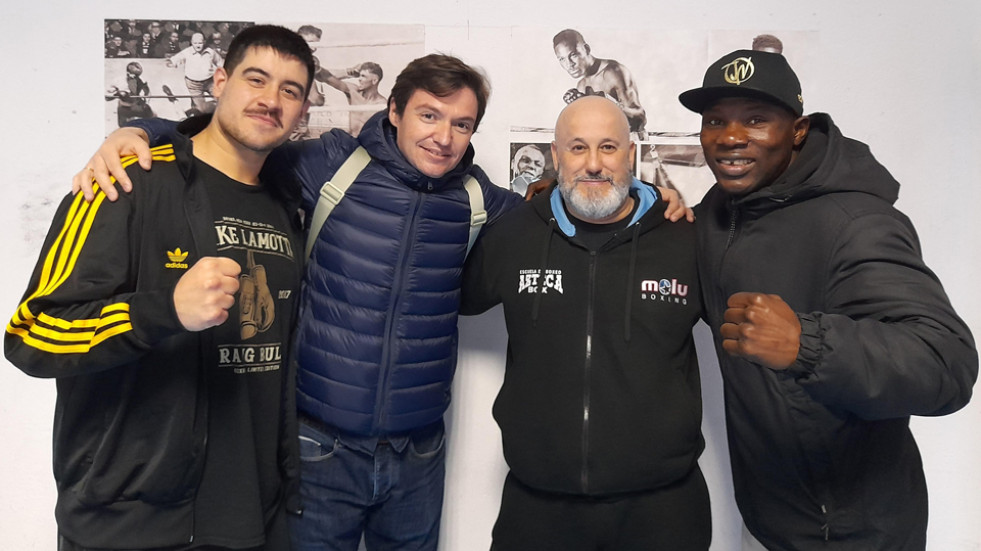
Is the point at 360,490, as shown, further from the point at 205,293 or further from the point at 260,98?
the point at 260,98

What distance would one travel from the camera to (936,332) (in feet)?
3.32

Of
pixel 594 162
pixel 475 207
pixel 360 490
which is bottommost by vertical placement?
pixel 360 490

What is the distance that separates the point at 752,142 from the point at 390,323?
37.9 inches

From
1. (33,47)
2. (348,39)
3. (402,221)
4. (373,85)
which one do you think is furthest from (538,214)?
(33,47)

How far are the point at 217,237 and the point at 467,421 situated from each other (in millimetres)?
1072

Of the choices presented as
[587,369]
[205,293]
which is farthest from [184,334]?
[587,369]

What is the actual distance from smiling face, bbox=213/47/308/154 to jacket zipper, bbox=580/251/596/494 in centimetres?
82

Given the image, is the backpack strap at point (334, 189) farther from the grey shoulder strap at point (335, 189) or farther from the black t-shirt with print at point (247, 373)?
the black t-shirt with print at point (247, 373)

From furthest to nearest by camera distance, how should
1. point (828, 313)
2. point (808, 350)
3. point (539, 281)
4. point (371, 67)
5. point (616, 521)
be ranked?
1. point (371, 67)
2. point (539, 281)
3. point (616, 521)
4. point (828, 313)
5. point (808, 350)

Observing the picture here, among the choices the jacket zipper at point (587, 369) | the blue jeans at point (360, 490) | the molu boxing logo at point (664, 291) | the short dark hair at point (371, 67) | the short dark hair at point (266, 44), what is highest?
the short dark hair at point (371, 67)

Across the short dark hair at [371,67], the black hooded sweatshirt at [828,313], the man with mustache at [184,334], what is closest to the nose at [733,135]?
the black hooded sweatshirt at [828,313]

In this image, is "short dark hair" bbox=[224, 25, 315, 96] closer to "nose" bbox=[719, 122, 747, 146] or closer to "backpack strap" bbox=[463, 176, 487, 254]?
"backpack strap" bbox=[463, 176, 487, 254]

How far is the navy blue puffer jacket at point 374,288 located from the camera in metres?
1.57

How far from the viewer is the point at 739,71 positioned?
137 centimetres
